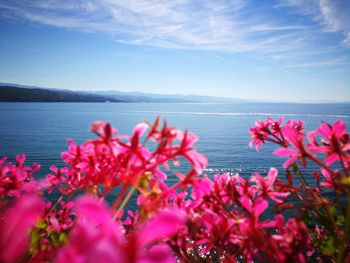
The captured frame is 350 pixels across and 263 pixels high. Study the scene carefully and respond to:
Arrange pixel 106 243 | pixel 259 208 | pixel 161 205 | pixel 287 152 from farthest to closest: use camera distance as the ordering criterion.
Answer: pixel 287 152 → pixel 161 205 → pixel 259 208 → pixel 106 243

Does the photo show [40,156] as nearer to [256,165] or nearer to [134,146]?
[256,165]

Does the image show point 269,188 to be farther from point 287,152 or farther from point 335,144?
point 335,144

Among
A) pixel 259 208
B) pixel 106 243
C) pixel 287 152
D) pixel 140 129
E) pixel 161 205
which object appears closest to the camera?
pixel 106 243

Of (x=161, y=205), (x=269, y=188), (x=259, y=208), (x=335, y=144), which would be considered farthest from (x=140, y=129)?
(x=335, y=144)

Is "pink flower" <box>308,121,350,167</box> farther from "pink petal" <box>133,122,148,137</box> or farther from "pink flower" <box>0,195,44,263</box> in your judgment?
"pink flower" <box>0,195,44,263</box>

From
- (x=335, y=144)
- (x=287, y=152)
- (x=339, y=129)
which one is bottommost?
(x=287, y=152)

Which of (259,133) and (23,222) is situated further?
(259,133)

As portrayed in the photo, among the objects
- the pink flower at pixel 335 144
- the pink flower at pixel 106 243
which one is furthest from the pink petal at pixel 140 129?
the pink flower at pixel 335 144

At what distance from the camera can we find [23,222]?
0.84m

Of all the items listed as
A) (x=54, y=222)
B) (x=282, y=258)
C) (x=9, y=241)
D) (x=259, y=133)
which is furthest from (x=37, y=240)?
(x=259, y=133)

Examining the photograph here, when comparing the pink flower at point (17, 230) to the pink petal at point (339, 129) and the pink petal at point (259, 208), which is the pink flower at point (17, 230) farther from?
the pink petal at point (339, 129)

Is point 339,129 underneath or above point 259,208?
above

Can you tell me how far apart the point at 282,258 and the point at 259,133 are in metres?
2.45

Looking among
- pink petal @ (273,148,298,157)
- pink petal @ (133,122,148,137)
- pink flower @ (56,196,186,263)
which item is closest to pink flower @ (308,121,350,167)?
pink petal @ (273,148,298,157)
